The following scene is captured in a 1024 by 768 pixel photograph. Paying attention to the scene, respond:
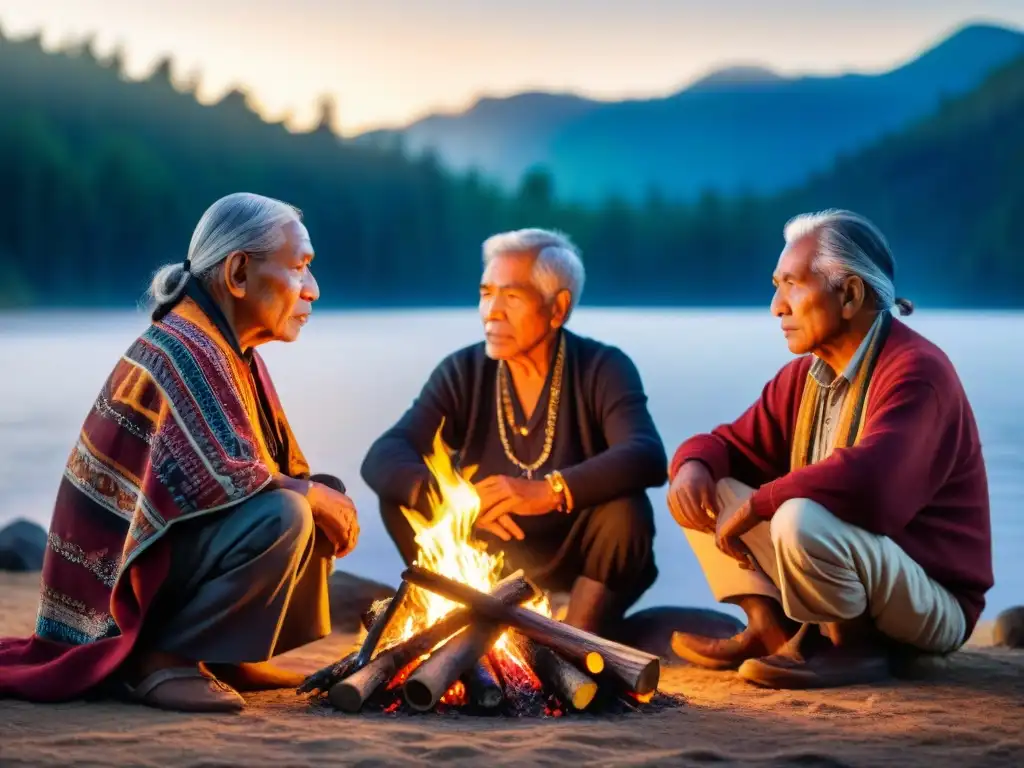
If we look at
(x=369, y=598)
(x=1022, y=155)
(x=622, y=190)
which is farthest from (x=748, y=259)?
(x=369, y=598)

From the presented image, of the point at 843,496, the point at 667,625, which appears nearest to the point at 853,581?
the point at 843,496

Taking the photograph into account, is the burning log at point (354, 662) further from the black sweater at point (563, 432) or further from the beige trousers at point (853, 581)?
the beige trousers at point (853, 581)

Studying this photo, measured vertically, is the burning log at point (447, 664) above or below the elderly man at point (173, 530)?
below

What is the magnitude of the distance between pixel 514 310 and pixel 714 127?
7904 mm

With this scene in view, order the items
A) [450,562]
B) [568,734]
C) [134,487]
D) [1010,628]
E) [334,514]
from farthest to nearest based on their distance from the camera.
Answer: [1010,628] → [450,562] → [334,514] → [134,487] → [568,734]

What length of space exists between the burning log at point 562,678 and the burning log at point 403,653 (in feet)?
0.62

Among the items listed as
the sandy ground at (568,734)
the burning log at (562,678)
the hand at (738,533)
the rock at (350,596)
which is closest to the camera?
the sandy ground at (568,734)

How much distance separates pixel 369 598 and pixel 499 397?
149 centimetres

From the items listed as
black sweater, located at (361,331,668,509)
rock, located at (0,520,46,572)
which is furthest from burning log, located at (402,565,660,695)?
rock, located at (0,520,46,572)

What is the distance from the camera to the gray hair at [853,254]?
13.9 ft

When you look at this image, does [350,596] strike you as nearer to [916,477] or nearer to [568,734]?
[568,734]

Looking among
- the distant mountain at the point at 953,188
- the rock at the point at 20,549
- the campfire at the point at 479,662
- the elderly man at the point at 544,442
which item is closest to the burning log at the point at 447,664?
the campfire at the point at 479,662

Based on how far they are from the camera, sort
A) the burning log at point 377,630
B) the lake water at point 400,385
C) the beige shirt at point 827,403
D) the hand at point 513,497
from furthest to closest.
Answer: the lake water at point 400,385 < the hand at point 513,497 < the beige shirt at point 827,403 < the burning log at point 377,630

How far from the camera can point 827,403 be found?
4.43 m
